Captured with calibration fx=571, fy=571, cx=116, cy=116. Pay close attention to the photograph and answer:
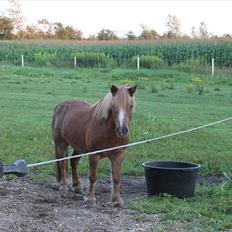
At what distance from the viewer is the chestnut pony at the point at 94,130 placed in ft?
24.0

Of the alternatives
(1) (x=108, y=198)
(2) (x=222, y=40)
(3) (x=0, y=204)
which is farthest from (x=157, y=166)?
(2) (x=222, y=40)

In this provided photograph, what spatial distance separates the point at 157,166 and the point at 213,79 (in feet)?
65.2

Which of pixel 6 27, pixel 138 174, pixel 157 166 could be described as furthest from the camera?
pixel 6 27

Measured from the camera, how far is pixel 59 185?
8.88 m

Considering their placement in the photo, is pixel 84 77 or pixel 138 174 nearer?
pixel 138 174

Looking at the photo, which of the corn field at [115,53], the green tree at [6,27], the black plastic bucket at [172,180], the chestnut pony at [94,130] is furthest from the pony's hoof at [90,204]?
the green tree at [6,27]

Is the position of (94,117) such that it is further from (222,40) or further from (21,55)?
(21,55)

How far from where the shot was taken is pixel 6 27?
7669cm

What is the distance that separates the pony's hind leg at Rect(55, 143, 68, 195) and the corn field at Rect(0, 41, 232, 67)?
90.9 feet

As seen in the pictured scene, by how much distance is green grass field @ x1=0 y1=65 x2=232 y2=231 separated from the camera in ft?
24.7

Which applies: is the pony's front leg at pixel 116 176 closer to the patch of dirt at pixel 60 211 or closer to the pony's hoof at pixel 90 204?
the patch of dirt at pixel 60 211

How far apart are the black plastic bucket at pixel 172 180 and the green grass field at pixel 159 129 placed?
0.49 feet

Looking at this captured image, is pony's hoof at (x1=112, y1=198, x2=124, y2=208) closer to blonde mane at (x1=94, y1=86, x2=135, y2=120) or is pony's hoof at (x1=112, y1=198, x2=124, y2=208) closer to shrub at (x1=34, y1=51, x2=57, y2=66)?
blonde mane at (x1=94, y1=86, x2=135, y2=120)

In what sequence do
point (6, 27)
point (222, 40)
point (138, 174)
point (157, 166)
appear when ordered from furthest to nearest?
point (6, 27) < point (222, 40) < point (138, 174) < point (157, 166)
